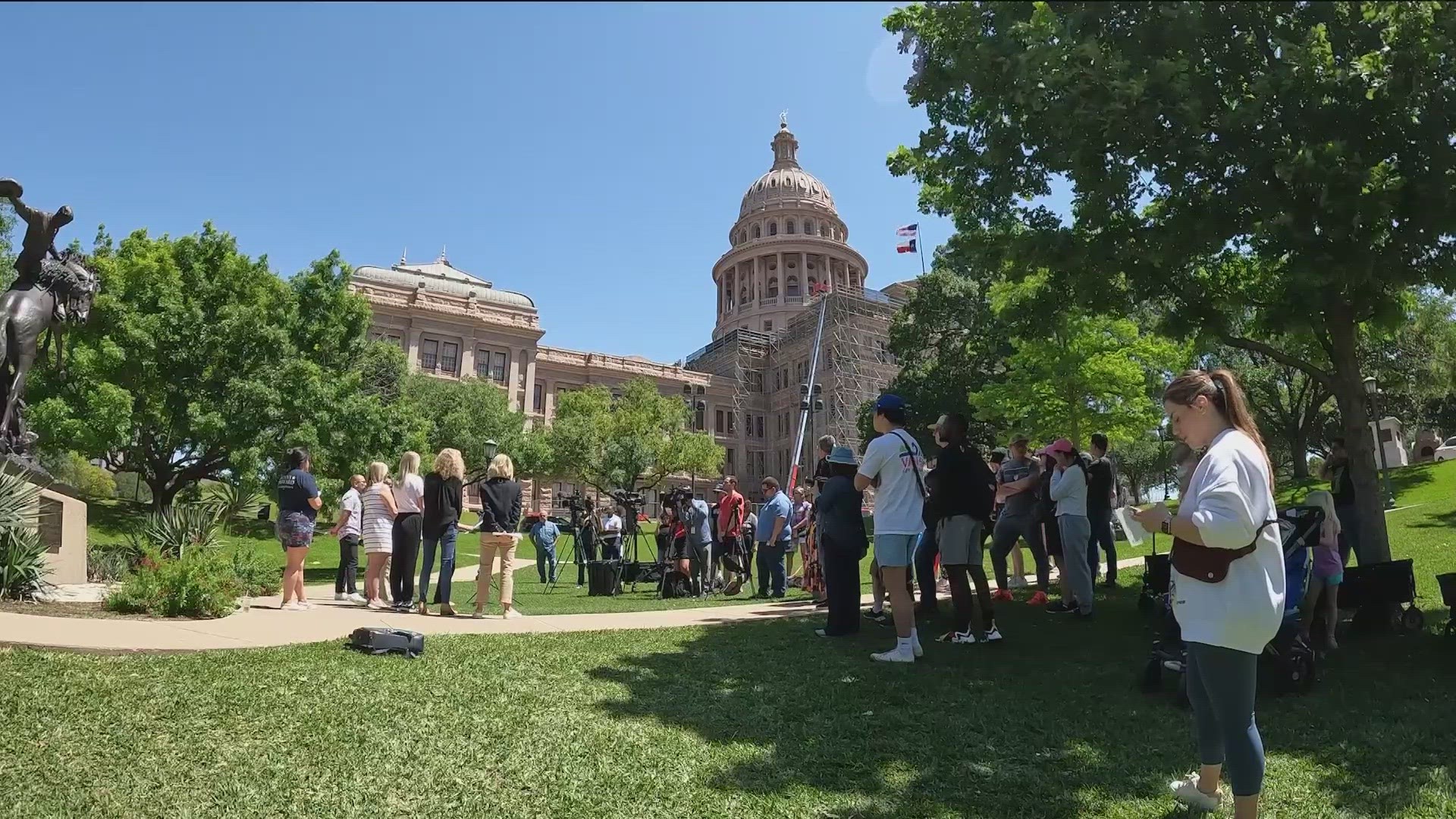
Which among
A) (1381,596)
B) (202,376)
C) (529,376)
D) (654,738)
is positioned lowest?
(654,738)

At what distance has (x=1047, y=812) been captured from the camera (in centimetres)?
352

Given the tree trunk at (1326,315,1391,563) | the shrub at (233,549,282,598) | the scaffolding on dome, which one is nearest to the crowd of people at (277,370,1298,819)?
the tree trunk at (1326,315,1391,563)

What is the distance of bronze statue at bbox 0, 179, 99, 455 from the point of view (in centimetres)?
1034

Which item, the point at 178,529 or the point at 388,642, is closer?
the point at 388,642

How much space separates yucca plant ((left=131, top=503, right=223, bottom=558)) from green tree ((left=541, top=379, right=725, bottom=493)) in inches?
→ 1319

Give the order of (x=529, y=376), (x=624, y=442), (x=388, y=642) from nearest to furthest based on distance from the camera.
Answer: (x=388, y=642) → (x=624, y=442) → (x=529, y=376)

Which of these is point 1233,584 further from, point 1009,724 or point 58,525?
point 58,525

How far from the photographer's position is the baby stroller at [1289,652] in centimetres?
533

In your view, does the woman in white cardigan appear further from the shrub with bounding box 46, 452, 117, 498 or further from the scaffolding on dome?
the scaffolding on dome

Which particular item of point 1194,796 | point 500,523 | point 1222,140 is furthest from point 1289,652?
point 500,523

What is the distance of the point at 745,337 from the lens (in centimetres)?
8269

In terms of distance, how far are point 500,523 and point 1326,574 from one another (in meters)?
7.18

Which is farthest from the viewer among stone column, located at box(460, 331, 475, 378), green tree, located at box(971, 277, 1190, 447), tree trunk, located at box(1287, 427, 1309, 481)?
stone column, located at box(460, 331, 475, 378)

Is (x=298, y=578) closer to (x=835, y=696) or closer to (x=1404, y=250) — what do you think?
(x=835, y=696)
